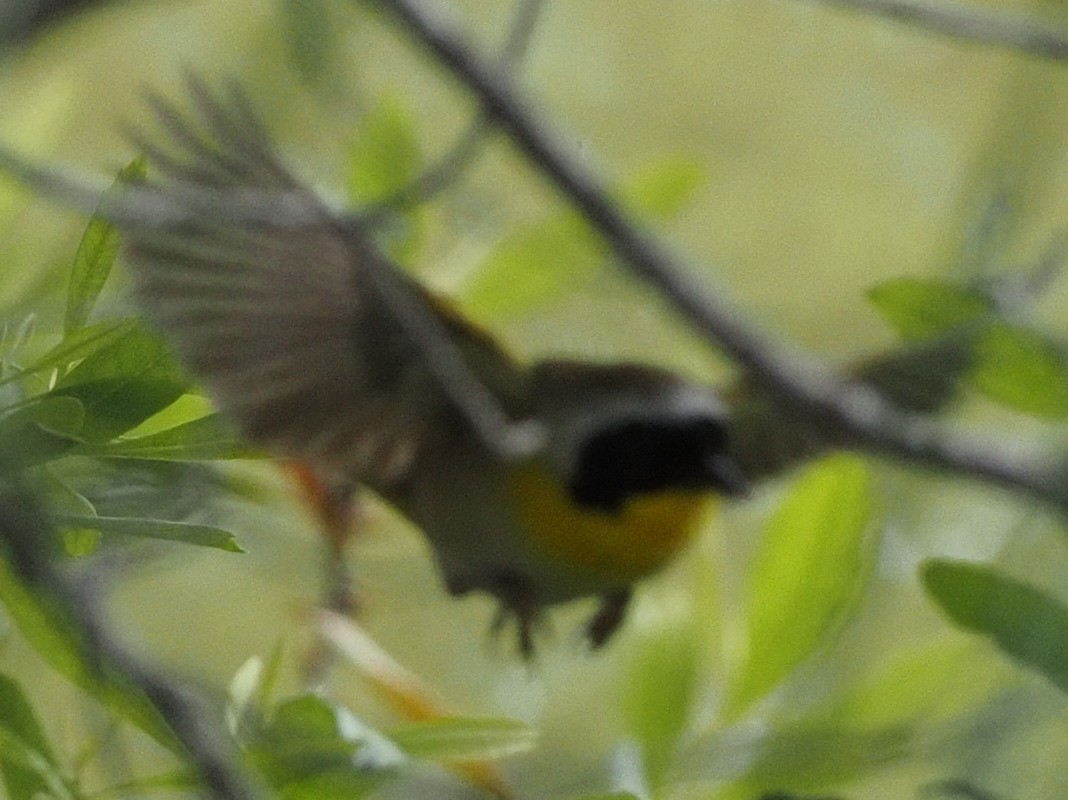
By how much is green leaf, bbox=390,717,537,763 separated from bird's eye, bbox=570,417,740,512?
32 centimetres

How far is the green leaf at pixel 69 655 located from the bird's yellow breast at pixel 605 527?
0.36m

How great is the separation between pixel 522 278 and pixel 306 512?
0.41ft

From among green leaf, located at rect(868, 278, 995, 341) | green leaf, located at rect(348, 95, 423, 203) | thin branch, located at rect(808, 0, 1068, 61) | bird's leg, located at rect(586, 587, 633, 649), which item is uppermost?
green leaf, located at rect(348, 95, 423, 203)

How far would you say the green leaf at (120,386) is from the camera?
18cm

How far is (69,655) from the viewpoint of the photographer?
182mm

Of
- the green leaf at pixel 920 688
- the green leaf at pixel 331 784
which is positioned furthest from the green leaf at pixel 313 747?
the green leaf at pixel 920 688

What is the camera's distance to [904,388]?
1.71ft

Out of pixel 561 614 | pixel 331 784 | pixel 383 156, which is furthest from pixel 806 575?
pixel 561 614

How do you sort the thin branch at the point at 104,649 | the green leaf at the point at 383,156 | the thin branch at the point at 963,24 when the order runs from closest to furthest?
the thin branch at the point at 104,649 < the thin branch at the point at 963,24 < the green leaf at the point at 383,156

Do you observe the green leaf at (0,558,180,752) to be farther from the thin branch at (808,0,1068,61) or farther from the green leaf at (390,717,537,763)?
the thin branch at (808,0,1068,61)

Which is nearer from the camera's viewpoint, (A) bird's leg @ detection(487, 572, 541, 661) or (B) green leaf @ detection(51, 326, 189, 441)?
(B) green leaf @ detection(51, 326, 189, 441)

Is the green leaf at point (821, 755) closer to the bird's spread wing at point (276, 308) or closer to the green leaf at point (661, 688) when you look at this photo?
the green leaf at point (661, 688)

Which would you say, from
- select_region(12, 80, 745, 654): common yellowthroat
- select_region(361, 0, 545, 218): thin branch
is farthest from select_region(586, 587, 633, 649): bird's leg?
select_region(361, 0, 545, 218): thin branch

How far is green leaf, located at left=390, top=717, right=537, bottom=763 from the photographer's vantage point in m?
0.22
